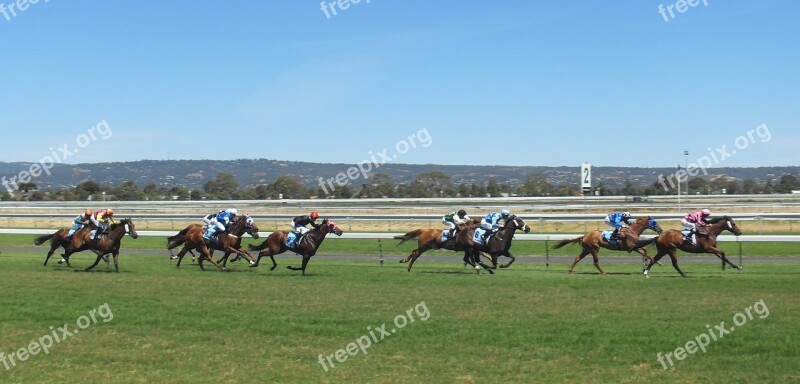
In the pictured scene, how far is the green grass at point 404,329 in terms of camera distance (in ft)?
30.1

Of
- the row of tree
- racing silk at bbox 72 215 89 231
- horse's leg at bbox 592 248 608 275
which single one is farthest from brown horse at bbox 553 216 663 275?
the row of tree

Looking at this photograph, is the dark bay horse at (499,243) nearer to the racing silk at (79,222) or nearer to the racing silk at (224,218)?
the racing silk at (224,218)

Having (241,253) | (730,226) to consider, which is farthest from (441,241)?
(730,226)

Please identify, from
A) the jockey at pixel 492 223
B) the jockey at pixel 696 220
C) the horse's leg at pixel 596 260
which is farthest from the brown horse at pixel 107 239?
the jockey at pixel 696 220

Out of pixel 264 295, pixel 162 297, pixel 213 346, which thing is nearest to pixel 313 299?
pixel 264 295

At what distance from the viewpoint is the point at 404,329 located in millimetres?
11703

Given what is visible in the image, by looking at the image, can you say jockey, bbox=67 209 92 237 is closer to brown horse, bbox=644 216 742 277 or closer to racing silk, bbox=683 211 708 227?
brown horse, bbox=644 216 742 277

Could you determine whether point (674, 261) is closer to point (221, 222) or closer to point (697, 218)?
point (697, 218)

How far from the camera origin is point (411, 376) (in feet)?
29.3

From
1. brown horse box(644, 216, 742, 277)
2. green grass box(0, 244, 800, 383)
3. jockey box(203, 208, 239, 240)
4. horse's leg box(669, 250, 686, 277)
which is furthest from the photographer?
jockey box(203, 208, 239, 240)

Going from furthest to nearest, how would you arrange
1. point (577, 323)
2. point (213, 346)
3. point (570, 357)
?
point (577, 323)
point (213, 346)
point (570, 357)

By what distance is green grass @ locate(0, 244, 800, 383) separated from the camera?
917 cm

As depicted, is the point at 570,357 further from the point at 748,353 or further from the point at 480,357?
the point at 748,353

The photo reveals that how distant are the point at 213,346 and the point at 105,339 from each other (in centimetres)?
155
